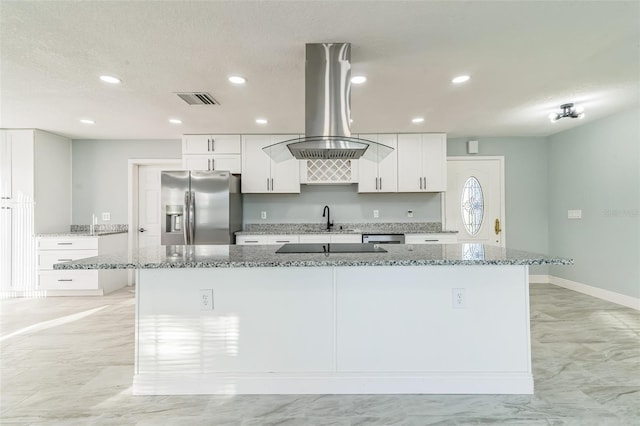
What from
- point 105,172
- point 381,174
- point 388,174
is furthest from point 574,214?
point 105,172

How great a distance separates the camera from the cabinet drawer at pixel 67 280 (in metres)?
4.68

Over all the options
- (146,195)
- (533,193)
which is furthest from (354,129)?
(146,195)

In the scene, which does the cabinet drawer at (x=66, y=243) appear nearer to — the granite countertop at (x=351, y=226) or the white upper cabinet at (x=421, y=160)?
the granite countertop at (x=351, y=226)

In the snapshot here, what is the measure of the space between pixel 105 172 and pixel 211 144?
1870 mm

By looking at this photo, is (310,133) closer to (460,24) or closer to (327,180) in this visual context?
(460,24)

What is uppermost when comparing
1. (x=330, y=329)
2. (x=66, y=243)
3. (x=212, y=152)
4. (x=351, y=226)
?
(x=212, y=152)

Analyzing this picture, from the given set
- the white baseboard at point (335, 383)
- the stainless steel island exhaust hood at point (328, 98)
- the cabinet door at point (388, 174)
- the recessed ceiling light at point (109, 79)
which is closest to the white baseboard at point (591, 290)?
the cabinet door at point (388, 174)

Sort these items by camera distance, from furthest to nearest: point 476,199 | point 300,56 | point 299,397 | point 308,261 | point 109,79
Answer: point 476,199, point 109,79, point 300,56, point 299,397, point 308,261

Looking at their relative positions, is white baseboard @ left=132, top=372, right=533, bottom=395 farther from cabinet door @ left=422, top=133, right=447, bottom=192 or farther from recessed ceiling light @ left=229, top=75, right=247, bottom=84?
cabinet door @ left=422, top=133, right=447, bottom=192

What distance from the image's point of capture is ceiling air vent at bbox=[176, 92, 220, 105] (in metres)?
3.37

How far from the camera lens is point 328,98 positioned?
94.6 inches

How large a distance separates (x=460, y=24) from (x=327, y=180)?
122 inches

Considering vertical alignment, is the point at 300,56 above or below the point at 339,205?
above

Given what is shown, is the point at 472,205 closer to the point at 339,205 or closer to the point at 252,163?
the point at 339,205
